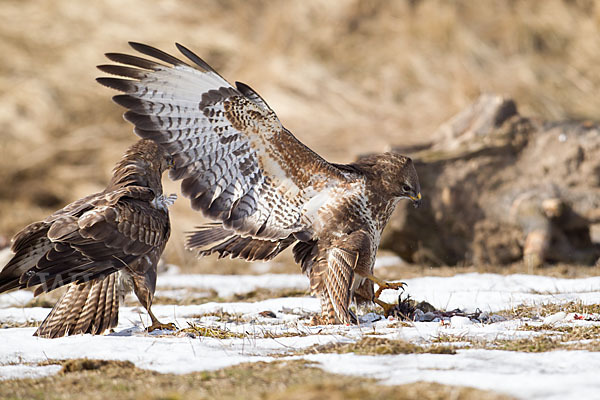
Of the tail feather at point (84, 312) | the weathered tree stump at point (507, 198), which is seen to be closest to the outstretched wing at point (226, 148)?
the tail feather at point (84, 312)

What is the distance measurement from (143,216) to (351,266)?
1546mm


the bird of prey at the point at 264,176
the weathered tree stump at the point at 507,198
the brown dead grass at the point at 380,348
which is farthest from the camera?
the weathered tree stump at the point at 507,198

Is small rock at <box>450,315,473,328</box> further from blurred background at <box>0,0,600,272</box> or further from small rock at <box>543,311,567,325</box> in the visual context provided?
blurred background at <box>0,0,600,272</box>

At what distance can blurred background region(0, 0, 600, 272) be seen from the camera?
14711 mm

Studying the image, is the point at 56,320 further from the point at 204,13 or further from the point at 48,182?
the point at 204,13

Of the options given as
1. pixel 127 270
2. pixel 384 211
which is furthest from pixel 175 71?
pixel 384 211

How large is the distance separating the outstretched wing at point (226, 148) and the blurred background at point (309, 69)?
757 centimetres

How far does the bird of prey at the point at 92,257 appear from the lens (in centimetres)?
460

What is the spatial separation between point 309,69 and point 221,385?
13919 millimetres

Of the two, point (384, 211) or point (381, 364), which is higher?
point (384, 211)

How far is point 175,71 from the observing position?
5.15m

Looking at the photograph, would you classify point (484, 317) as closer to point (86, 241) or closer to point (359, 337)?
point (359, 337)

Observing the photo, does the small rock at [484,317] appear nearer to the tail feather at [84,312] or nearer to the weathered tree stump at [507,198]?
the tail feather at [84,312]

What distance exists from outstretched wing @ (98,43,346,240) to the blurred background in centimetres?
757
